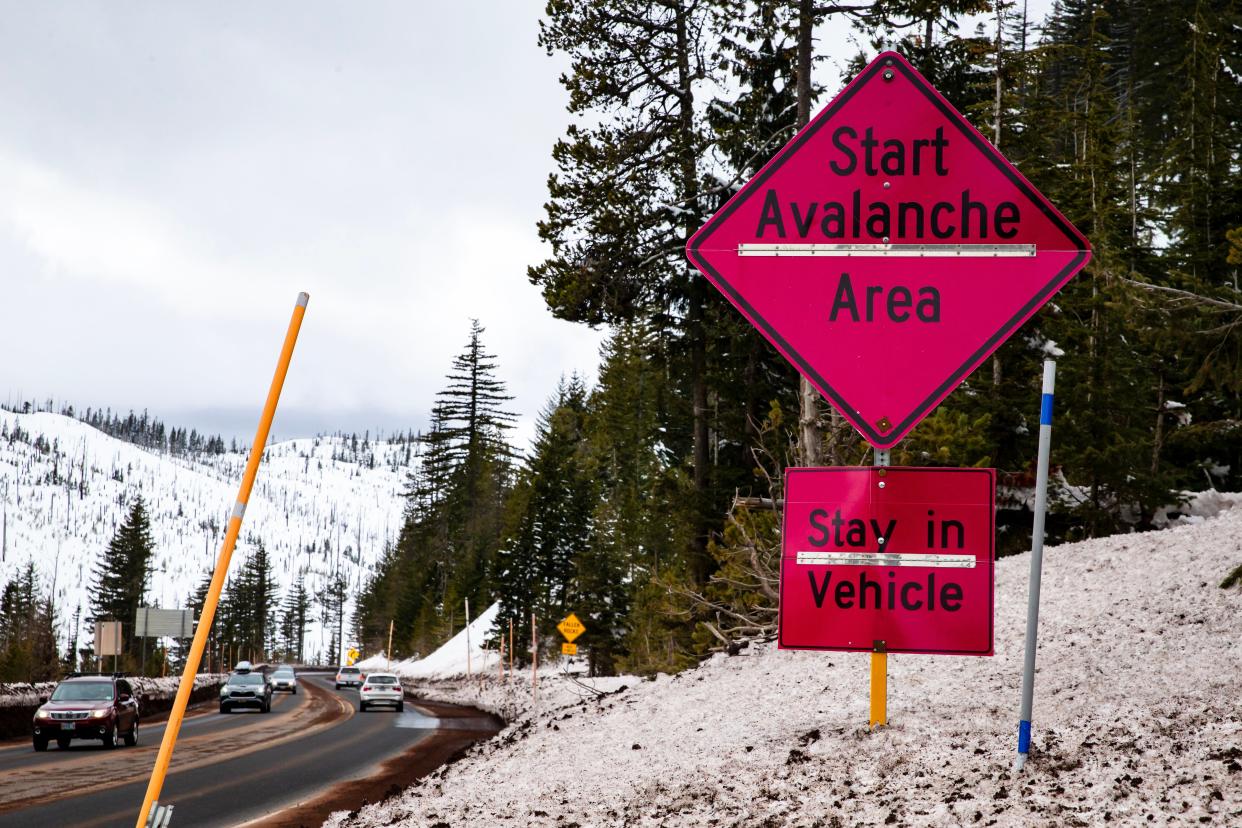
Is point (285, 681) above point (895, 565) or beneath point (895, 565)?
beneath

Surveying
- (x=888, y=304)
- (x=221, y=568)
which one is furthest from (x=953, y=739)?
(x=221, y=568)

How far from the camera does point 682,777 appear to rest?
8.33 m

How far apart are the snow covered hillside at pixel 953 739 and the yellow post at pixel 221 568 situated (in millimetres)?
3487

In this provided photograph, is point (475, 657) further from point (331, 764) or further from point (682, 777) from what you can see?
point (682, 777)

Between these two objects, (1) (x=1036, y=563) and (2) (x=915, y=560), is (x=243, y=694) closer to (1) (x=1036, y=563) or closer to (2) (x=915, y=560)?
(1) (x=1036, y=563)

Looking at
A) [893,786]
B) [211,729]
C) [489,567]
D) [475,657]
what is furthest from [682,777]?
[489,567]

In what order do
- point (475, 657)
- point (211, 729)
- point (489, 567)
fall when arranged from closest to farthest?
1. point (211, 729)
2. point (475, 657)
3. point (489, 567)

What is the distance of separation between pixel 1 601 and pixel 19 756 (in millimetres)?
120795

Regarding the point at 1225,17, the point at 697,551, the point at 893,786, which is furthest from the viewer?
the point at 1225,17

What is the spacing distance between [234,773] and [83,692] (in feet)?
23.2

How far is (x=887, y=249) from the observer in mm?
4523

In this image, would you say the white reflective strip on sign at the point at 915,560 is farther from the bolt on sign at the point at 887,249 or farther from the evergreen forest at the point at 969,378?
the evergreen forest at the point at 969,378

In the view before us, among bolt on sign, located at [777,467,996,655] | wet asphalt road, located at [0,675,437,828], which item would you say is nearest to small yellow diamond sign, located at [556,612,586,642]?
wet asphalt road, located at [0,675,437,828]

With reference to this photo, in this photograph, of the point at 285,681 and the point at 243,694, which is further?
the point at 285,681
